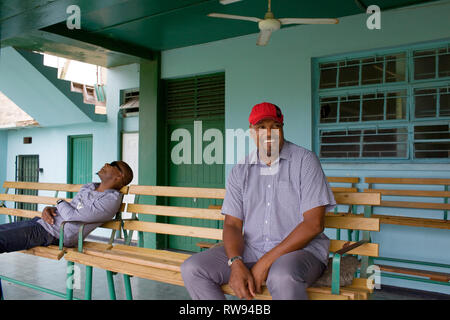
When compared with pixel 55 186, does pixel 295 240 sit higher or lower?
lower

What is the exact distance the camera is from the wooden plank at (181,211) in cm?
292

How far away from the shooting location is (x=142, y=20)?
17.4ft

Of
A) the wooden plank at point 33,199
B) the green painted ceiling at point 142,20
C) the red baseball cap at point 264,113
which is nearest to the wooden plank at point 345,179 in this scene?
the green painted ceiling at point 142,20

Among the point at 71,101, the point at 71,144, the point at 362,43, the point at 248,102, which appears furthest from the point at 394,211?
the point at 71,144

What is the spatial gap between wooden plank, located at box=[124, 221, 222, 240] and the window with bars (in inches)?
105

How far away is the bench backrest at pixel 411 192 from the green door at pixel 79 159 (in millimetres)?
5790

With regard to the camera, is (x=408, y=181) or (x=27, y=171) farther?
(x=27, y=171)

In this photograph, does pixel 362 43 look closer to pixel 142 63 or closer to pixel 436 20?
pixel 436 20

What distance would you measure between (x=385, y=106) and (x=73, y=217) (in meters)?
3.75

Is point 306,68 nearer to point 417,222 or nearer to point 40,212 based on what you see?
point 417,222

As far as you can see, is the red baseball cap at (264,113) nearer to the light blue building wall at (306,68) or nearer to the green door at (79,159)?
the light blue building wall at (306,68)

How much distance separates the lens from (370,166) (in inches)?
187

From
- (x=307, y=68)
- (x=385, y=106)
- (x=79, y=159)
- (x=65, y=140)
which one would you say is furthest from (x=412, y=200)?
(x=65, y=140)

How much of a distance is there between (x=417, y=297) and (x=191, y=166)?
3721mm
